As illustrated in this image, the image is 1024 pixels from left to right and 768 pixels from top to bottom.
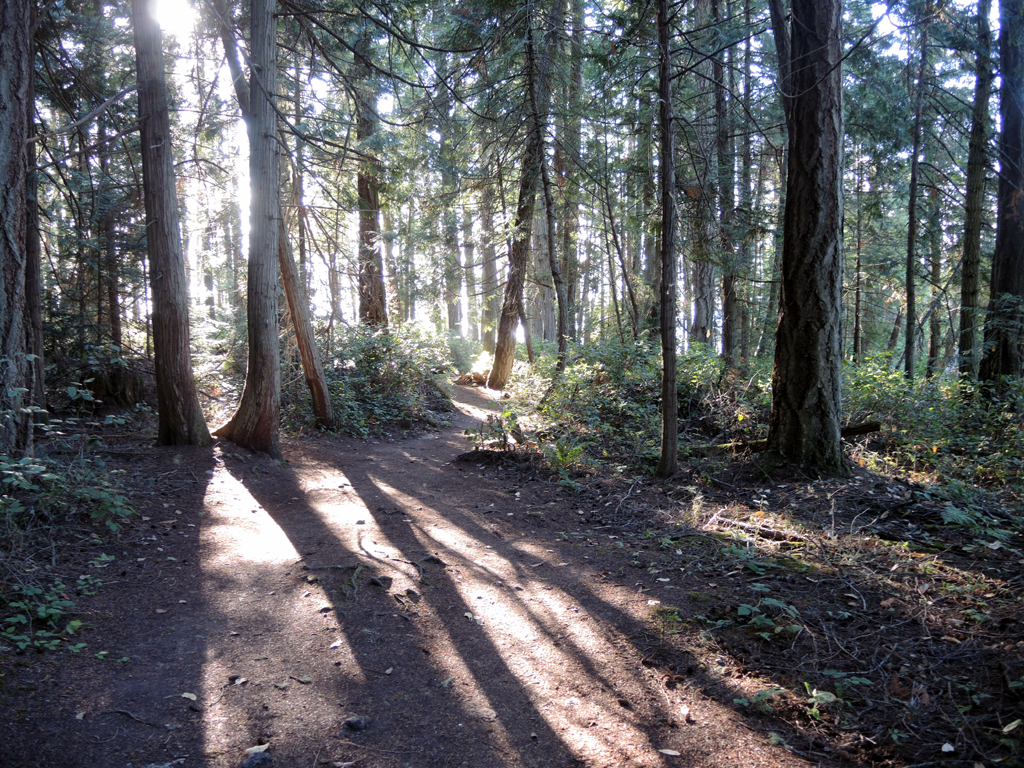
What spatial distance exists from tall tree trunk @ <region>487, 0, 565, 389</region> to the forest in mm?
95

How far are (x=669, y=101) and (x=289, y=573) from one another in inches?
242

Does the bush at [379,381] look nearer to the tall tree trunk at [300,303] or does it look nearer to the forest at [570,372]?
the forest at [570,372]

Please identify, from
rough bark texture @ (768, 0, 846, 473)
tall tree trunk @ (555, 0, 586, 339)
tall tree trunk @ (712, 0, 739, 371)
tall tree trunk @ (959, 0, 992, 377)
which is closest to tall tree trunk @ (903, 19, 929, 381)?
tall tree trunk @ (959, 0, 992, 377)

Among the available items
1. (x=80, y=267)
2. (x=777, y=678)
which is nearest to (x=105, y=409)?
(x=80, y=267)

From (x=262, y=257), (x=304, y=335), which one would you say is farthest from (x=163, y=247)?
(x=304, y=335)

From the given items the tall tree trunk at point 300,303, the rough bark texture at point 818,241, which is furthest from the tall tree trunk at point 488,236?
the rough bark texture at point 818,241

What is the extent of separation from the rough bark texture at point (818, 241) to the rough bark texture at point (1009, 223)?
5440mm

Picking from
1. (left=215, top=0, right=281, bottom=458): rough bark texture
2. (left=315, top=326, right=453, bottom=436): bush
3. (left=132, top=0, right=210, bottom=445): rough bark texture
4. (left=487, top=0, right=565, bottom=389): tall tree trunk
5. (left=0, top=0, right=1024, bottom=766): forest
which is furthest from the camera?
(left=487, top=0, right=565, bottom=389): tall tree trunk

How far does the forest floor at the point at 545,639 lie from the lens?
2.60 meters

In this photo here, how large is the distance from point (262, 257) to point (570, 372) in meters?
5.50

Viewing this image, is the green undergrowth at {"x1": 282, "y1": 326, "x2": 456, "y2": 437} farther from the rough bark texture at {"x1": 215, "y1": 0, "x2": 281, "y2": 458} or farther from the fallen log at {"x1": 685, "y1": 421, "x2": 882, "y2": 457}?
the fallen log at {"x1": 685, "y1": 421, "x2": 882, "y2": 457}

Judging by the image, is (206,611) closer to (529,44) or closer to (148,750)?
(148,750)

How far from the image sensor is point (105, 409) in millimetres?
10391

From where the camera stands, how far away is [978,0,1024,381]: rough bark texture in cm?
962
